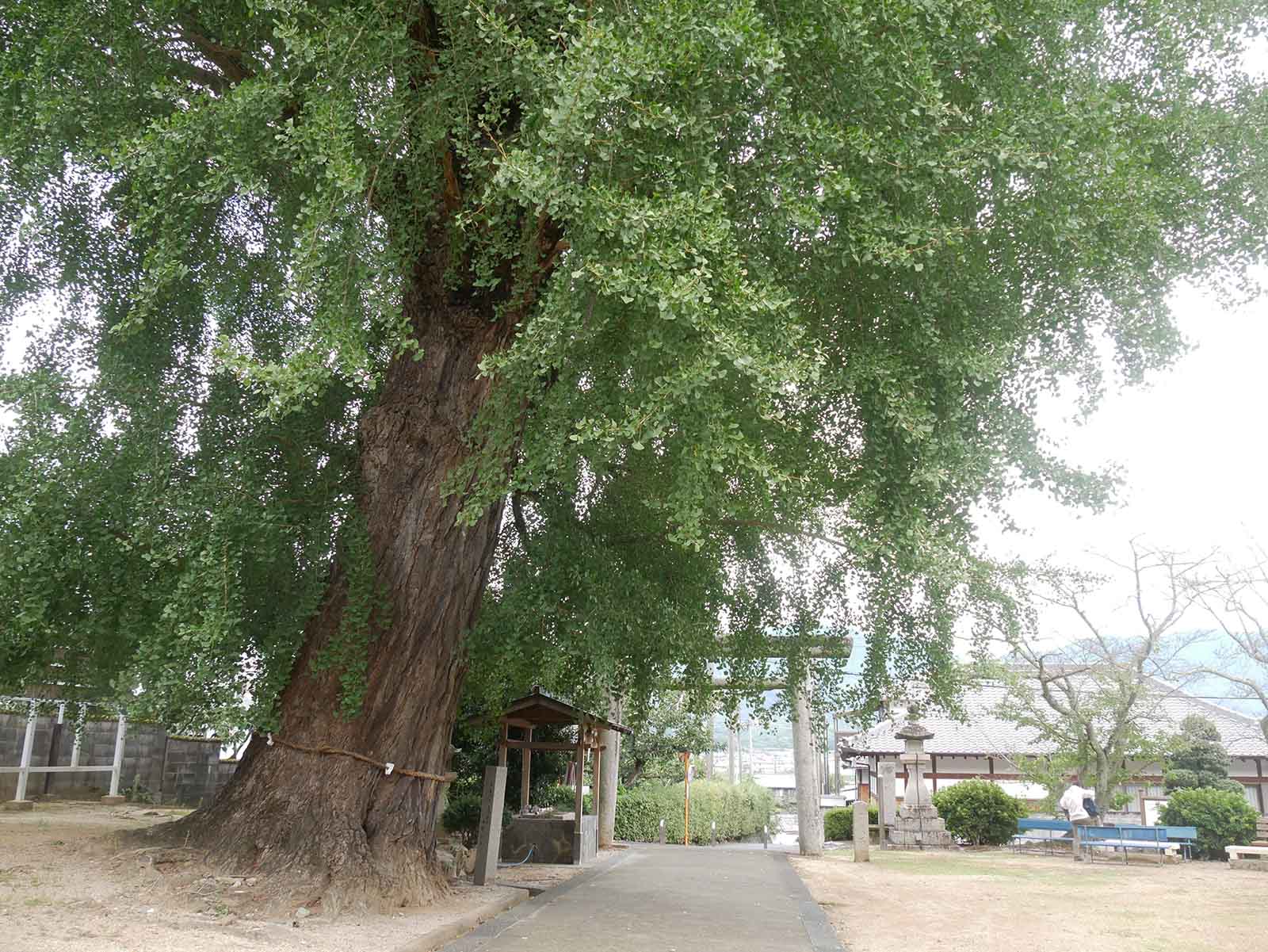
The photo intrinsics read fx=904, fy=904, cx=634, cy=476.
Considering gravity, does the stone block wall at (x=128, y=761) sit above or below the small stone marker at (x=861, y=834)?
above

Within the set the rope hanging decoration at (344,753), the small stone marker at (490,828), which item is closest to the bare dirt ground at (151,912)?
the rope hanging decoration at (344,753)

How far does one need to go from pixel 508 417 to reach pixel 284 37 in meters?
2.87

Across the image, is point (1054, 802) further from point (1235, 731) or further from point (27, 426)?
point (27, 426)

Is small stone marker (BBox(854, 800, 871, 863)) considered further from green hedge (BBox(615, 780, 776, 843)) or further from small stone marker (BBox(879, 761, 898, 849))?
green hedge (BBox(615, 780, 776, 843))

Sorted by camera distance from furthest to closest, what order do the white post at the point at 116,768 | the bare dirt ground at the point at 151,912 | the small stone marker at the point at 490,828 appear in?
the white post at the point at 116,768 < the small stone marker at the point at 490,828 < the bare dirt ground at the point at 151,912

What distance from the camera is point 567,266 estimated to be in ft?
19.1

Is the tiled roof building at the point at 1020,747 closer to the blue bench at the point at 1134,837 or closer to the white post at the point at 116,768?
the blue bench at the point at 1134,837

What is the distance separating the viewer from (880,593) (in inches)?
338

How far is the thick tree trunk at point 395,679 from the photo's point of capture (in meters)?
7.56

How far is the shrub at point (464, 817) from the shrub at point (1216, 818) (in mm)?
13482

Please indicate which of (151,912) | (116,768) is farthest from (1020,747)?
(151,912)

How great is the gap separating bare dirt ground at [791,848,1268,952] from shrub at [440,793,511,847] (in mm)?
5182

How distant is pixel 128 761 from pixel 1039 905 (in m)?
15.1

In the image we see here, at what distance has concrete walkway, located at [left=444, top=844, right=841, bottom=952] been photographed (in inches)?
280
